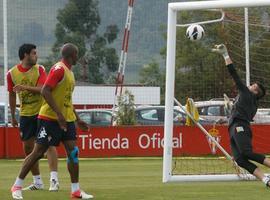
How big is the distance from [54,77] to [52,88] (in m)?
0.15

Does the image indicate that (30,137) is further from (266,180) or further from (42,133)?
(266,180)

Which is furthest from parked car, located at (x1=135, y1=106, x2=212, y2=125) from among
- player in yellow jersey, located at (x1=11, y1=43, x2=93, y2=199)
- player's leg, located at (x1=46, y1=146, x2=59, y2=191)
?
player in yellow jersey, located at (x1=11, y1=43, x2=93, y2=199)

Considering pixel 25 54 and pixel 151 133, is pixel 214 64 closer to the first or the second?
pixel 151 133

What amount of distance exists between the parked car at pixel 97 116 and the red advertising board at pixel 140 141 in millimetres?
4941

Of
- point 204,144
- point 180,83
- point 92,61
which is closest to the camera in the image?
point 180,83

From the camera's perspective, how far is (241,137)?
44.9 ft

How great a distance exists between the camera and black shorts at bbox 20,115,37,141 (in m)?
13.3

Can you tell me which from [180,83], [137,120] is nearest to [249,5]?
[180,83]

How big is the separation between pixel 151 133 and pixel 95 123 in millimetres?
5154

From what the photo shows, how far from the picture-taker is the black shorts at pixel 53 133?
1196 centimetres

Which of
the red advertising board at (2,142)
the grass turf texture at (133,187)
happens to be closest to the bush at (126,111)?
the red advertising board at (2,142)

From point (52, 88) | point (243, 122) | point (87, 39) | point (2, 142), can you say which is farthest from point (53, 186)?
point (87, 39)

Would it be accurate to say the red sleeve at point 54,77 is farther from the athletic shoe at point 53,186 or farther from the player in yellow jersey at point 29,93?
the athletic shoe at point 53,186

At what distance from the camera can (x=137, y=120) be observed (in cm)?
2761
